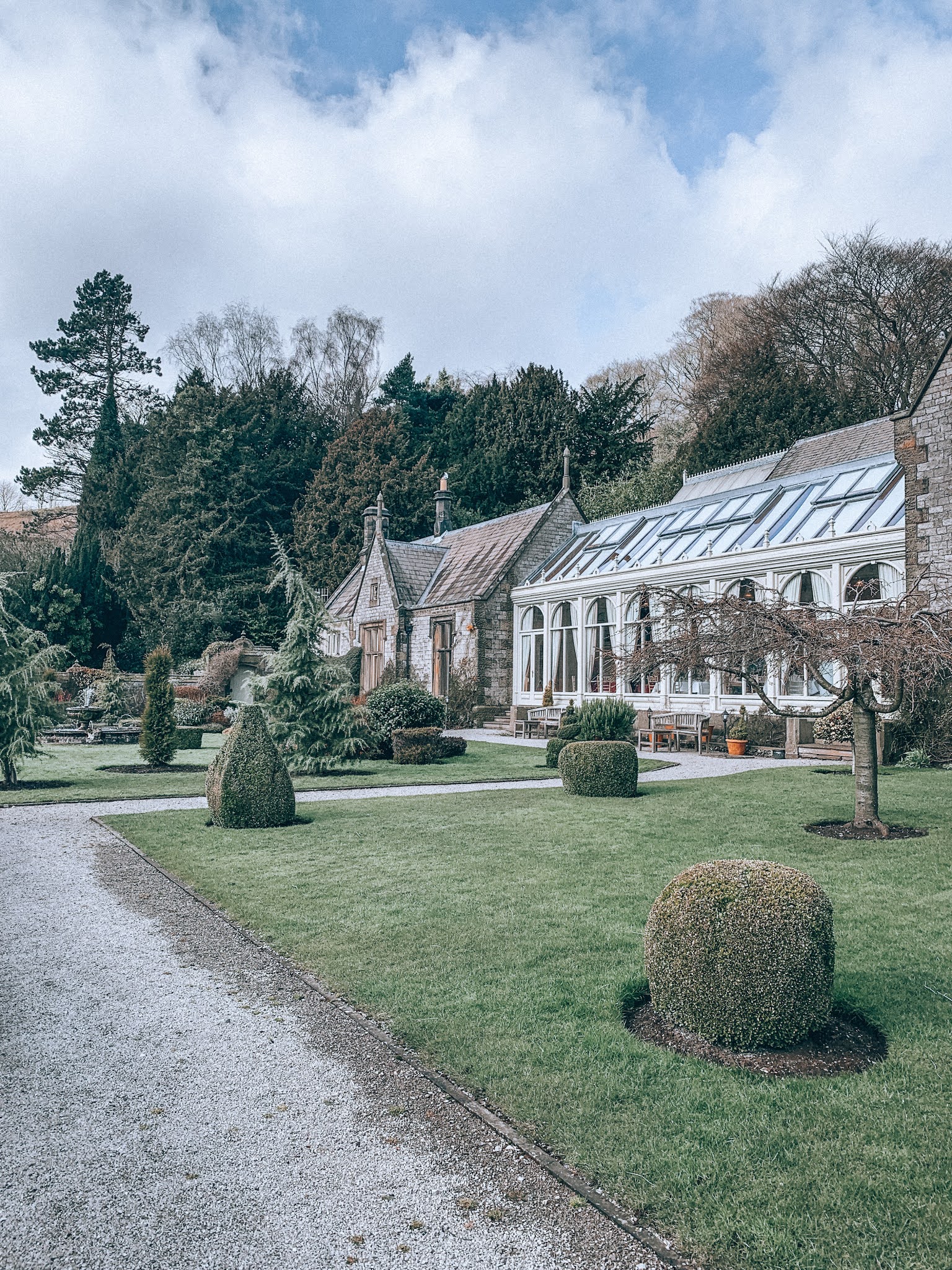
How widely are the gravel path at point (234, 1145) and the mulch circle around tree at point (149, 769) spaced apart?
11.0 meters

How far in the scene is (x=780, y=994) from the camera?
3.92 meters

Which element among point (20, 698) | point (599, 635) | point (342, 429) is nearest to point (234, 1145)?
point (20, 698)

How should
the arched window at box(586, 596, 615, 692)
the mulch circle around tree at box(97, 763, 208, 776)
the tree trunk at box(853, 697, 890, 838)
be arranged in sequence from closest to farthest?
the tree trunk at box(853, 697, 890, 838)
the mulch circle around tree at box(97, 763, 208, 776)
the arched window at box(586, 596, 615, 692)

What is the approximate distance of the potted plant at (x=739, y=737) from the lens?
57.8 feet

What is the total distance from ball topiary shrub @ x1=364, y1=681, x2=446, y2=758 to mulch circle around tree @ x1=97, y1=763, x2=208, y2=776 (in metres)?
3.53

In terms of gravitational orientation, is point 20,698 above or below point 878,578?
below

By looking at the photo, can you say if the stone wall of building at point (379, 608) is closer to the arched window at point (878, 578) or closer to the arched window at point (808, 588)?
the arched window at point (808, 588)

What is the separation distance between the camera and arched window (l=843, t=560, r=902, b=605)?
16516 mm

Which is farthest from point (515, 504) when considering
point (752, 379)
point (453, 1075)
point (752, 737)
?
point (453, 1075)

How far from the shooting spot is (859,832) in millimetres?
8930

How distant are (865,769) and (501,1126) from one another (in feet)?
22.8

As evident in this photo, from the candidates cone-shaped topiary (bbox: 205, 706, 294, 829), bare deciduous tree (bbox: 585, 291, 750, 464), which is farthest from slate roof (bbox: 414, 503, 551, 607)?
cone-shaped topiary (bbox: 205, 706, 294, 829)

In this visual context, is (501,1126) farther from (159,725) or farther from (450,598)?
(450,598)

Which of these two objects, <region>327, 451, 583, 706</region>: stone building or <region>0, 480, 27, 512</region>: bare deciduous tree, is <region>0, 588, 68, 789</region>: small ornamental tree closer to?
<region>327, 451, 583, 706</region>: stone building
